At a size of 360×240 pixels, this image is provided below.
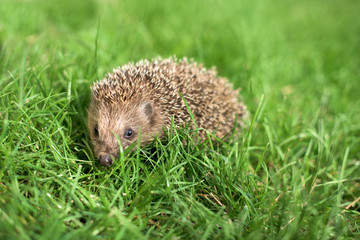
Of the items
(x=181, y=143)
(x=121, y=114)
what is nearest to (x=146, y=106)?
(x=121, y=114)

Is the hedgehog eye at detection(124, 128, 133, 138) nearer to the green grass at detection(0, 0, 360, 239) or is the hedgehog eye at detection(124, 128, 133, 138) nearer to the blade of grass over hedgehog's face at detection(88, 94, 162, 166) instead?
the blade of grass over hedgehog's face at detection(88, 94, 162, 166)

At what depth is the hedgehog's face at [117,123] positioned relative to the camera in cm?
322

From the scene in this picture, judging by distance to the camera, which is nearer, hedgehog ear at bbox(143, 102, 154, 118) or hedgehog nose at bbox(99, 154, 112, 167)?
hedgehog nose at bbox(99, 154, 112, 167)


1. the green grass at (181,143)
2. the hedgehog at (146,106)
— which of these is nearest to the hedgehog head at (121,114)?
the hedgehog at (146,106)

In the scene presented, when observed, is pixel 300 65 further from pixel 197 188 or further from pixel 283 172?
pixel 197 188

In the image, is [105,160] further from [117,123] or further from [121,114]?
[121,114]

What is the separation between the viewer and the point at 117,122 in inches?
130

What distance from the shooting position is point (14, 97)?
3238mm

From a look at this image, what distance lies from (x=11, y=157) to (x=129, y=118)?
1.25m

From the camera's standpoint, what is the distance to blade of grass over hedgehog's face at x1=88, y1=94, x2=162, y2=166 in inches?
127

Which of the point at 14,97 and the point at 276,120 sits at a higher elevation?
the point at 14,97

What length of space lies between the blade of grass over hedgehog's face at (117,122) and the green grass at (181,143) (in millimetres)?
176

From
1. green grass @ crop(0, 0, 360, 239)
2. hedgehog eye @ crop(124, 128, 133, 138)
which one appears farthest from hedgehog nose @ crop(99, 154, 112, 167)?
hedgehog eye @ crop(124, 128, 133, 138)

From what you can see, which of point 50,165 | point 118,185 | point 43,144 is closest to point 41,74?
point 43,144
